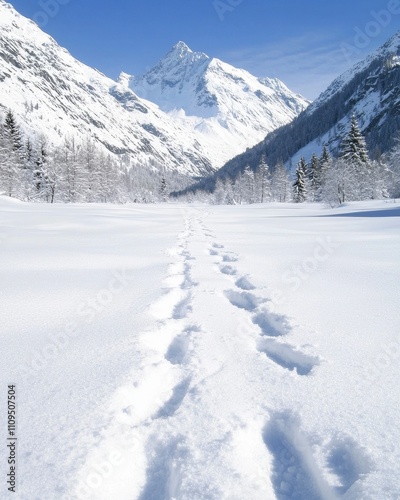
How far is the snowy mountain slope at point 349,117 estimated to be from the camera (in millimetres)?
121562

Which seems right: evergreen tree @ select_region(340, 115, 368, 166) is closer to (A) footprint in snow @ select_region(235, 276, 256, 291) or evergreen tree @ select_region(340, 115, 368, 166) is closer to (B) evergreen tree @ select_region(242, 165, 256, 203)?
(B) evergreen tree @ select_region(242, 165, 256, 203)

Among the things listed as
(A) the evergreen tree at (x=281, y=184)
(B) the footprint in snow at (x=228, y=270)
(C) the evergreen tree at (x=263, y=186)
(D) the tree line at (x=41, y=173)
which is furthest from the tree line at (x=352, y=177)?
(B) the footprint in snow at (x=228, y=270)

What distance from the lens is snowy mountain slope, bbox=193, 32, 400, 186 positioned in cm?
12156

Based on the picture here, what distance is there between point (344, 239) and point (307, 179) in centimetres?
5740

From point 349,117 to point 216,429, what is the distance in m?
161

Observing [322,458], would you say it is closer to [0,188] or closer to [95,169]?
[0,188]

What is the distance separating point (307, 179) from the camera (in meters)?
64.1

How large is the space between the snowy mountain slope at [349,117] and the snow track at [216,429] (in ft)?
409

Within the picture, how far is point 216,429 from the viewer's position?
7.43 ft

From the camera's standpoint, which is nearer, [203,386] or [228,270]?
[203,386]

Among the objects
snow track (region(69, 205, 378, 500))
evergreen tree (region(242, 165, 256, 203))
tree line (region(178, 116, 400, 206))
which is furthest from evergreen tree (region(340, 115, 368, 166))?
snow track (region(69, 205, 378, 500))

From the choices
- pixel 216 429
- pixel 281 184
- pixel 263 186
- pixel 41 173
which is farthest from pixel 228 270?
pixel 263 186

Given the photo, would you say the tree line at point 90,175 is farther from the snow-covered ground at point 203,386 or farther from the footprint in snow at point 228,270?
the snow-covered ground at point 203,386

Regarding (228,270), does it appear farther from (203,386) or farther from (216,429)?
(216,429)
